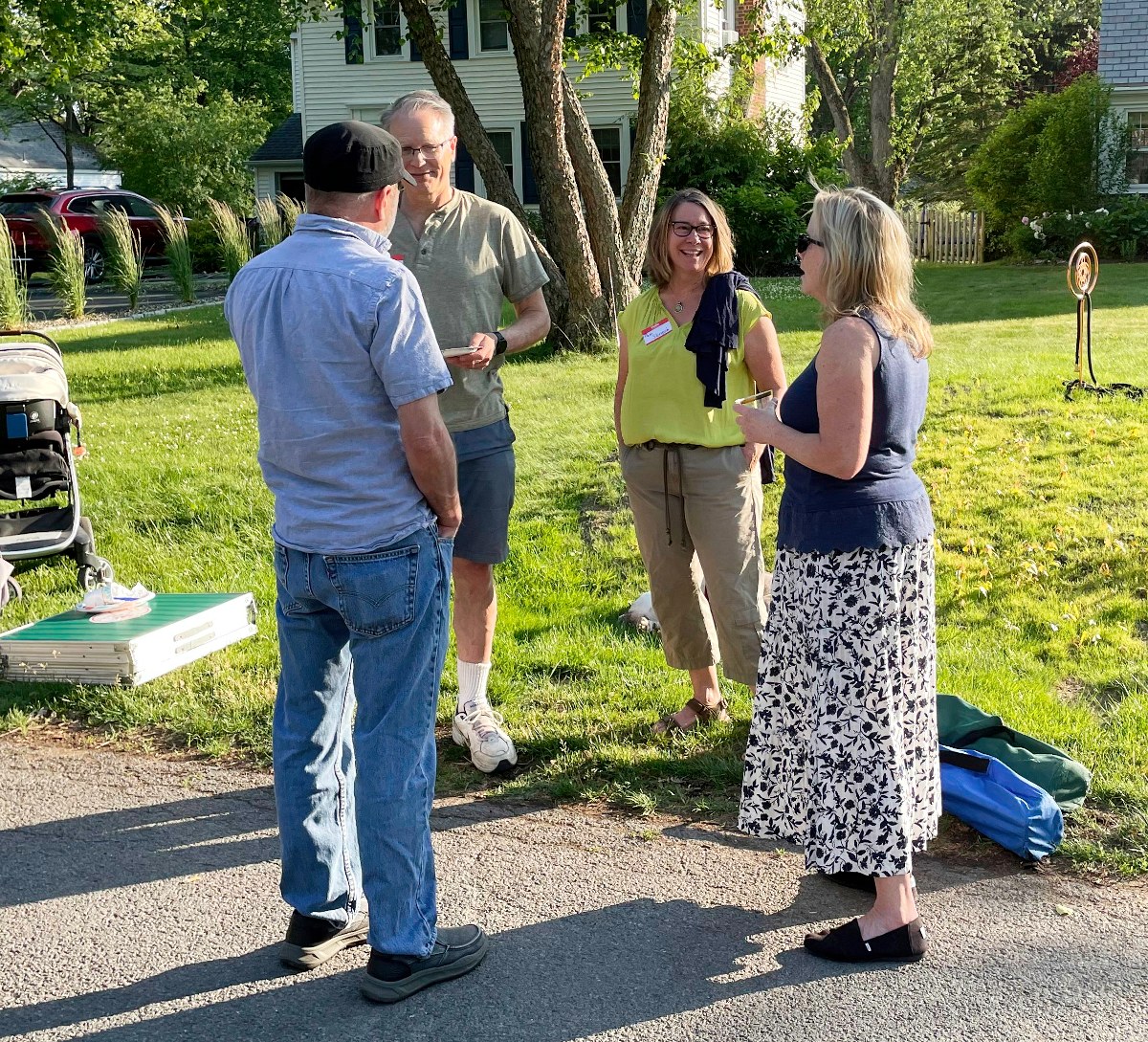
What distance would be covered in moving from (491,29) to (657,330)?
2762cm

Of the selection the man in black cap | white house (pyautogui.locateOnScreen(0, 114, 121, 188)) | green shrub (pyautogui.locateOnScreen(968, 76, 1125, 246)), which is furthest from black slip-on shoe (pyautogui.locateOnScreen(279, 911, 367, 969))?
white house (pyautogui.locateOnScreen(0, 114, 121, 188))

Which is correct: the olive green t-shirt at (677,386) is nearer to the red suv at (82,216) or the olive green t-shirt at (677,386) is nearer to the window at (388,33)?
the red suv at (82,216)

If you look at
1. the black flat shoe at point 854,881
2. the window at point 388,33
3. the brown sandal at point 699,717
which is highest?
the window at point 388,33

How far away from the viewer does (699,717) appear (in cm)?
496

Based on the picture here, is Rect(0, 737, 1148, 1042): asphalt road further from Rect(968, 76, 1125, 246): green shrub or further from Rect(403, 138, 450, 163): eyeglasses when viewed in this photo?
Rect(968, 76, 1125, 246): green shrub

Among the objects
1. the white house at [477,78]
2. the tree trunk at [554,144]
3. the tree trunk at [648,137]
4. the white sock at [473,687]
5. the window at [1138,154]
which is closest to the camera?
the white sock at [473,687]

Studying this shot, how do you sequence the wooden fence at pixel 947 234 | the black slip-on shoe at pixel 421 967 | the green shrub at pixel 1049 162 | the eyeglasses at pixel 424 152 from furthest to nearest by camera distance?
the wooden fence at pixel 947 234
the green shrub at pixel 1049 162
the eyeglasses at pixel 424 152
the black slip-on shoe at pixel 421 967

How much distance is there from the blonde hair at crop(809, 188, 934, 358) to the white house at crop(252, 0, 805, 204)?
26010 mm

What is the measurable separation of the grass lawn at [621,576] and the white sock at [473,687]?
190mm

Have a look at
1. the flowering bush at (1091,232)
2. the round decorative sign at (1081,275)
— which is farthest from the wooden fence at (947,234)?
the round decorative sign at (1081,275)

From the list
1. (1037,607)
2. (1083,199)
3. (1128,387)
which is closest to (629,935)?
Result: (1037,607)

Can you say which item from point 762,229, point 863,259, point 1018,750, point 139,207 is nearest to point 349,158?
point 863,259

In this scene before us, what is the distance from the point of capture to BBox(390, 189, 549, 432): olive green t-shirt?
449 cm

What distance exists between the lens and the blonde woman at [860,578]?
3.33 m
